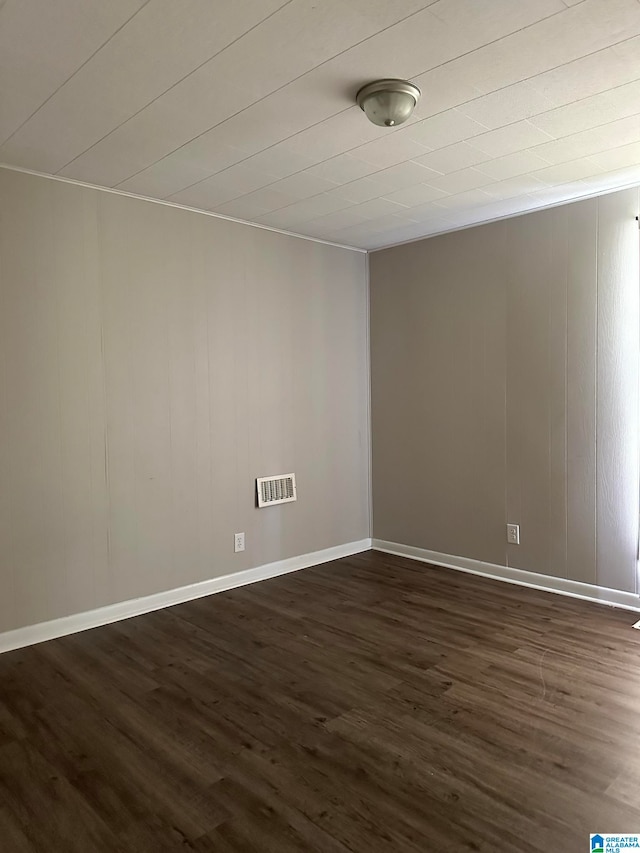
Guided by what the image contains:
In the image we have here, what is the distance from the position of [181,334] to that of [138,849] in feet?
8.92

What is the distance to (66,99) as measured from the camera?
233 cm

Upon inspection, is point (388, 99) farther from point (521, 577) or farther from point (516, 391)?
point (521, 577)

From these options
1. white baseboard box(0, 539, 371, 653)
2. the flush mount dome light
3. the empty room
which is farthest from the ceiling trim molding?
white baseboard box(0, 539, 371, 653)

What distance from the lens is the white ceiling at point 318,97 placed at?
6.08 feet

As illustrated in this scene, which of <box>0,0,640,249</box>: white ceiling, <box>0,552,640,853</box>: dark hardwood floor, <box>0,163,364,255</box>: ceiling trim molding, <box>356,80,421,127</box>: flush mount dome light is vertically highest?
<box>0,163,364,255</box>: ceiling trim molding

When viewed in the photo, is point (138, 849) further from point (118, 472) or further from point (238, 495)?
point (238, 495)

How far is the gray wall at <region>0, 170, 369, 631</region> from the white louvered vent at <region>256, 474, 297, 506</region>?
0.08 meters

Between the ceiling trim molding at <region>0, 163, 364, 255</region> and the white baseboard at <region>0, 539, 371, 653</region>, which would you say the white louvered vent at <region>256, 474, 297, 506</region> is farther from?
the ceiling trim molding at <region>0, 163, 364, 255</region>

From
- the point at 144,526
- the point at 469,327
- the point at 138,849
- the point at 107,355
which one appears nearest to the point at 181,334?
the point at 107,355

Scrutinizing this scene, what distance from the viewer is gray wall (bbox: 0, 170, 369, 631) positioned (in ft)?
10.3

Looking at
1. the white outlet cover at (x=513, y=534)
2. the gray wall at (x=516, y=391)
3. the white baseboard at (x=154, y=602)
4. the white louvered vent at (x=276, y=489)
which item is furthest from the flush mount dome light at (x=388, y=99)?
the white baseboard at (x=154, y=602)

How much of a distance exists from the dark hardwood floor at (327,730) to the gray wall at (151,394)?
46cm

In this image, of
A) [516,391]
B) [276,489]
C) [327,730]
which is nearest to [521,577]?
[516,391]

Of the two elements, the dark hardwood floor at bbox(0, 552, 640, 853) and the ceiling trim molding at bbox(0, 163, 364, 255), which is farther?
the ceiling trim molding at bbox(0, 163, 364, 255)
